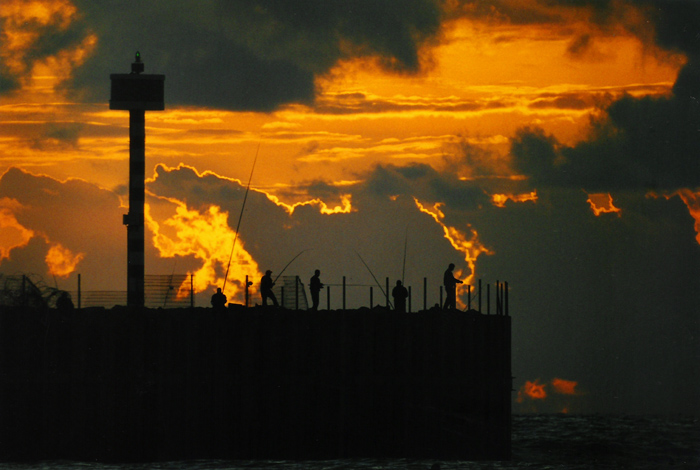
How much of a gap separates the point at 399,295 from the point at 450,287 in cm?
181

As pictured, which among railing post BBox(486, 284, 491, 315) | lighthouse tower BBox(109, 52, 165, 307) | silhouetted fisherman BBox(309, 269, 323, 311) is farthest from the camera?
lighthouse tower BBox(109, 52, 165, 307)

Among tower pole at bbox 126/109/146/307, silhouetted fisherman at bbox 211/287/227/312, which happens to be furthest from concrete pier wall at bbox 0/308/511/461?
tower pole at bbox 126/109/146/307

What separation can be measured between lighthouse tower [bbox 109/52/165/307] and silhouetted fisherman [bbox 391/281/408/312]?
48.4 feet

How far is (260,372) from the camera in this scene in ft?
144

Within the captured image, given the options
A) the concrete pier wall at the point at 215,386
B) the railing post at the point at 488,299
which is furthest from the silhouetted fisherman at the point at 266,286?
the railing post at the point at 488,299

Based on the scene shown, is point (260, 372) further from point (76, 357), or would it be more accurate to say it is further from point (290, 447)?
point (76, 357)

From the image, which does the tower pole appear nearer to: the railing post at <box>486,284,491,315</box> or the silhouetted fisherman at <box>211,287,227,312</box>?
the silhouetted fisherman at <box>211,287,227,312</box>

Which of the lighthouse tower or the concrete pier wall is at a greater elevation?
the lighthouse tower

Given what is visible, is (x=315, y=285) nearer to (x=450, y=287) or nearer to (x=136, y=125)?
(x=450, y=287)

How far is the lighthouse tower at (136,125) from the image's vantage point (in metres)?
55.6

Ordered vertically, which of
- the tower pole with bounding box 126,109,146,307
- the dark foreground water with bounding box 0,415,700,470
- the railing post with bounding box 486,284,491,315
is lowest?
the dark foreground water with bounding box 0,415,700,470

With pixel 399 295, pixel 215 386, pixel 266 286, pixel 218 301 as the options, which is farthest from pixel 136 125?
pixel 399 295

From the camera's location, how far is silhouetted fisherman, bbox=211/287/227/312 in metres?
44.1

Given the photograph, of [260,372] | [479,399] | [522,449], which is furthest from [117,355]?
[522,449]
